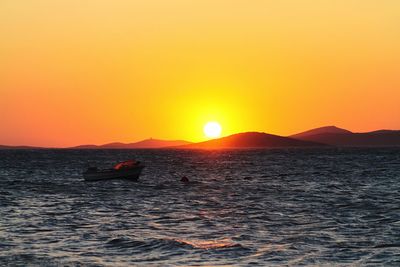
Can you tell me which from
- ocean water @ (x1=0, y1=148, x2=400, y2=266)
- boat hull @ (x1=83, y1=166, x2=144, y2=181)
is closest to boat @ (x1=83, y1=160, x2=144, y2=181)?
boat hull @ (x1=83, y1=166, x2=144, y2=181)

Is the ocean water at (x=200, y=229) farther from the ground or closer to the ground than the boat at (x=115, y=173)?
closer to the ground

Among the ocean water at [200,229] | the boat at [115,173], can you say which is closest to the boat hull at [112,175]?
the boat at [115,173]

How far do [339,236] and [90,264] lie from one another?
1236cm

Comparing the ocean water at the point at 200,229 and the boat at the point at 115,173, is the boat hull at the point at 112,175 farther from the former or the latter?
the ocean water at the point at 200,229

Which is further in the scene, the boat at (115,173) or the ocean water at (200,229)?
the boat at (115,173)

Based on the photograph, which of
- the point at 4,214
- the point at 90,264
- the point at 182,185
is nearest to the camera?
the point at 90,264

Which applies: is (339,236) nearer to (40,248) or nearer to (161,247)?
(161,247)

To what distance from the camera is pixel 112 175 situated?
8494cm

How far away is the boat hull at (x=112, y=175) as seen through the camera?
84312 mm

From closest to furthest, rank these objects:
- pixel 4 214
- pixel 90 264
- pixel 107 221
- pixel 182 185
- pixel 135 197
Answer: pixel 90 264
pixel 107 221
pixel 4 214
pixel 135 197
pixel 182 185

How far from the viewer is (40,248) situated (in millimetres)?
29469

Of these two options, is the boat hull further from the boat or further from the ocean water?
the ocean water

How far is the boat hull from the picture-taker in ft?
277

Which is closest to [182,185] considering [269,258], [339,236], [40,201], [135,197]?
[135,197]
